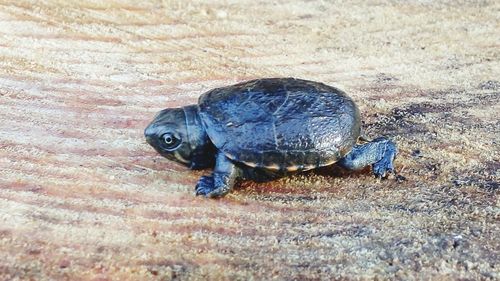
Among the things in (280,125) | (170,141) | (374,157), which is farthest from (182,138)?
(374,157)

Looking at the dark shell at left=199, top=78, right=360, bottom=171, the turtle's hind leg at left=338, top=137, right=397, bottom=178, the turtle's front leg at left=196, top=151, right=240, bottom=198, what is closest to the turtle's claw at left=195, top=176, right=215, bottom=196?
the turtle's front leg at left=196, top=151, right=240, bottom=198

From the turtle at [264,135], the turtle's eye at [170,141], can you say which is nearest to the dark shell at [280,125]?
the turtle at [264,135]

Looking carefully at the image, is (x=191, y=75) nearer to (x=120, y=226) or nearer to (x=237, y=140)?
(x=237, y=140)

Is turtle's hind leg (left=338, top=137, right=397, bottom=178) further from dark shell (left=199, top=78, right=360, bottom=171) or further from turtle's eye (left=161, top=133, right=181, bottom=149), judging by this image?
turtle's eye (left=161, top=133, right=181, bottom=149)

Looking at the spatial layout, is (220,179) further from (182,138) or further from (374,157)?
(374,157)

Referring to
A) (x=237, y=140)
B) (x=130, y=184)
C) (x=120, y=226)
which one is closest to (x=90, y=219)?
(x=120, y=226)

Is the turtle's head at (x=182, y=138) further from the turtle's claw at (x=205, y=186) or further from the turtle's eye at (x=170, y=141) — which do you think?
the turtle's claw at (x=205, y=186)

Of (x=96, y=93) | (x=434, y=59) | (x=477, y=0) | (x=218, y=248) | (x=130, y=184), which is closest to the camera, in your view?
(x=218, y=248)

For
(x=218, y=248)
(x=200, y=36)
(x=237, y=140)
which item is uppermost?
(x=200, y=36)
